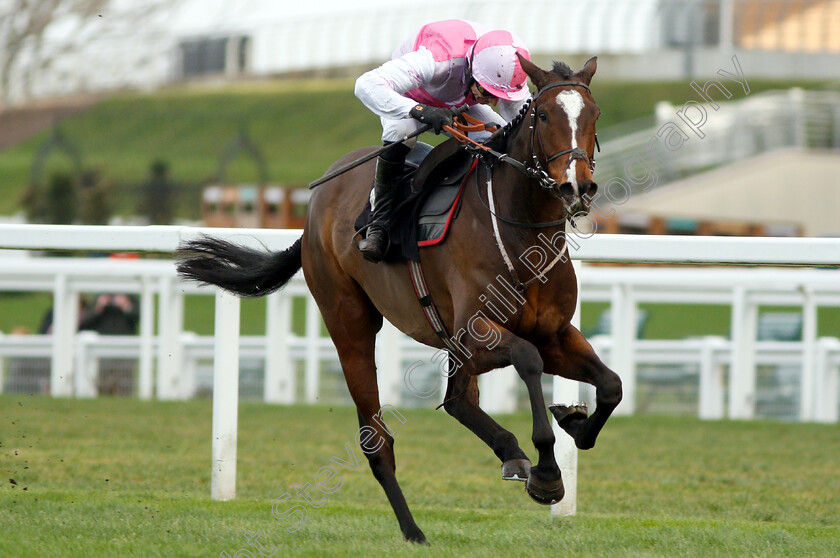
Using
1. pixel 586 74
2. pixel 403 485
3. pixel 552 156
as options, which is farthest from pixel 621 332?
pixel 552 156

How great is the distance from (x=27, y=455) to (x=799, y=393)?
6223mm

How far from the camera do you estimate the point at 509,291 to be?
3912mm

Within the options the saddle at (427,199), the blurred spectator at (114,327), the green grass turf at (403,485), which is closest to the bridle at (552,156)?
the saddle at (427,199)

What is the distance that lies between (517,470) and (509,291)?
0.59m

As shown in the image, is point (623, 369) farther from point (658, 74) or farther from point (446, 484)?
point (658, 74)

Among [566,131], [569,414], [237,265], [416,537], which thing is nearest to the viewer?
[566,131]

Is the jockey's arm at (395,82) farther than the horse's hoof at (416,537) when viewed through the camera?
Yes

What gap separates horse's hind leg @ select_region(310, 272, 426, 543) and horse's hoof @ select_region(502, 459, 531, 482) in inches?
30.5

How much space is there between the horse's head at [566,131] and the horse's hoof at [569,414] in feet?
2.56

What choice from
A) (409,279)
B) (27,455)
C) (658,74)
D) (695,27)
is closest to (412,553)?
(409,279)

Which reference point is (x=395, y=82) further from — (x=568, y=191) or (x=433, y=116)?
(x=568, y=191)

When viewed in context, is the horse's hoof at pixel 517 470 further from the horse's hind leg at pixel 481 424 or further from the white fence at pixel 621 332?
the white fence at pixel 621 332

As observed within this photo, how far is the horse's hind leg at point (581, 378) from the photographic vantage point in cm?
391

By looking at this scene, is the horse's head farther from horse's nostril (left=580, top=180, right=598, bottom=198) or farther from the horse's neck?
the horse's neck
